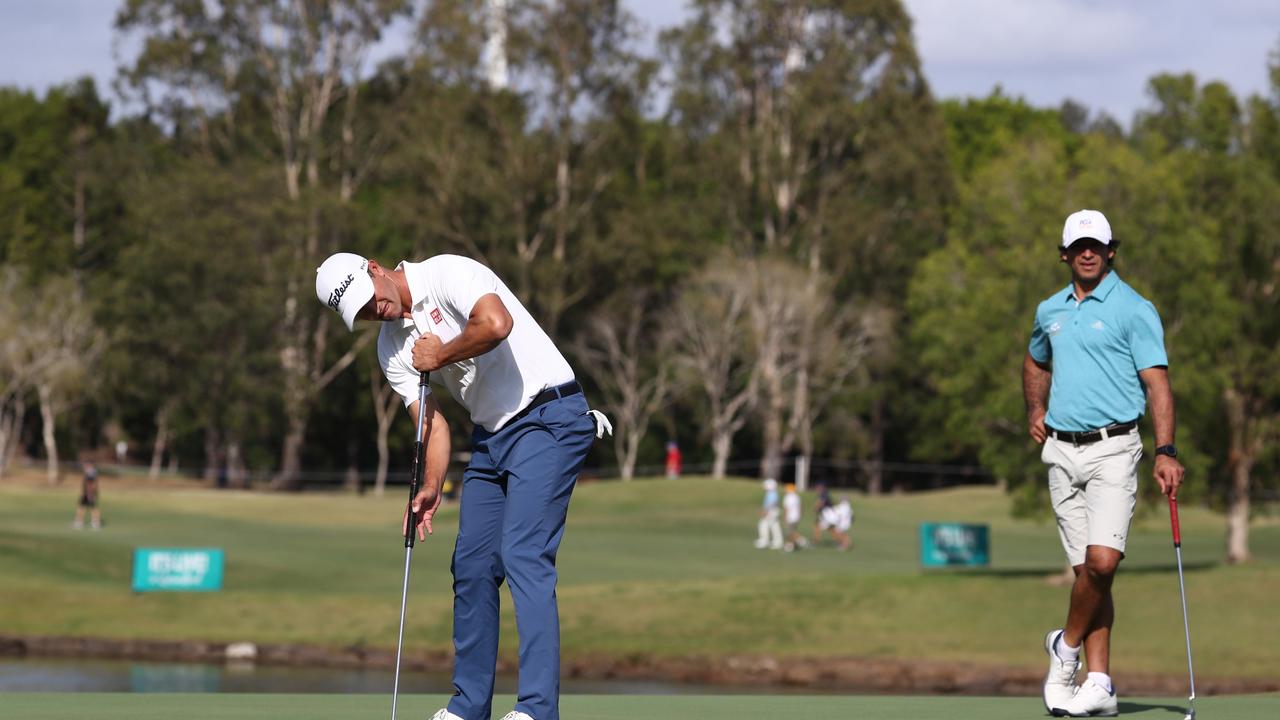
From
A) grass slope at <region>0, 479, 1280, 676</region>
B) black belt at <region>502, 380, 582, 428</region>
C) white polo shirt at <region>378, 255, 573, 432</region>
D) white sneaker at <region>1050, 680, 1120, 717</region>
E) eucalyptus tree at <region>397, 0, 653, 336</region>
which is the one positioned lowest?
grass slope at <region>0, 479, 1280, 676</region>

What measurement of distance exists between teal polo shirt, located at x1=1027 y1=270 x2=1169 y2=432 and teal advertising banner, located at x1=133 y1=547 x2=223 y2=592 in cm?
2384

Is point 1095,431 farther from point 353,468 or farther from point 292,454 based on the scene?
point 353,468

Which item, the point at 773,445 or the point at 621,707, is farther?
the point at 773,445

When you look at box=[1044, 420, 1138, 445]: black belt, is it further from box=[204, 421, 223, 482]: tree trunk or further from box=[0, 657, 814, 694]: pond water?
box=[204, 421, 223, 482]: tree trunk

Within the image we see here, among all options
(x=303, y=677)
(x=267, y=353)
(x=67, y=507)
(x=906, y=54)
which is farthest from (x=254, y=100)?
(x=303, y=677)

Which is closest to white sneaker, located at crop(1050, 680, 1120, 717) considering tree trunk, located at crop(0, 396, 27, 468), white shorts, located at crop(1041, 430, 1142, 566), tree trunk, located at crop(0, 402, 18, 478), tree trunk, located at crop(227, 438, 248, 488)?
white shorts, located at crop(1041, 430, 1142, 566)

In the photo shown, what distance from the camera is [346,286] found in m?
6.72

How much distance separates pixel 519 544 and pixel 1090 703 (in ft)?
9.94

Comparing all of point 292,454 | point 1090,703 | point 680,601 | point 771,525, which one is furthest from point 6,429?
point 1090,703

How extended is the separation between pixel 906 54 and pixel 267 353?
2548 cm

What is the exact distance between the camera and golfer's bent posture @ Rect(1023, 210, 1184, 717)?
7.92m

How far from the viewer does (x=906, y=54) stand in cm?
6012

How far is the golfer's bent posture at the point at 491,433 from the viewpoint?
6.57 metres

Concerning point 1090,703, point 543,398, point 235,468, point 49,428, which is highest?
point 543,398
